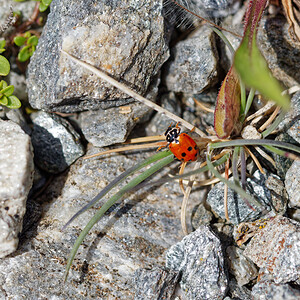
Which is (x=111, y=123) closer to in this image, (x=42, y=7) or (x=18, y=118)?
(x=18, y=118)

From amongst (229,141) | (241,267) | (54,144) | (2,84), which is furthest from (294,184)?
(2,84)

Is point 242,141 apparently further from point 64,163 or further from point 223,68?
point 64,163

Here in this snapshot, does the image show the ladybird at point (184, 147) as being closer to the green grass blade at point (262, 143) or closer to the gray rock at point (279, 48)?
the green grass blade at point (262, 143)

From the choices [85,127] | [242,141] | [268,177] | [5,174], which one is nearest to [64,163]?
[85,127]

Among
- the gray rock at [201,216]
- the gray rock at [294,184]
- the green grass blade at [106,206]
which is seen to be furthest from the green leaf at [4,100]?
the gray rock at [294,184]

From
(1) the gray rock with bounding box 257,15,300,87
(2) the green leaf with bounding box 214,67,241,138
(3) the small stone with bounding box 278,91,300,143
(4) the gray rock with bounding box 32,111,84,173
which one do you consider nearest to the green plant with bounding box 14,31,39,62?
(4) the gray rock with bounding box 32,111,84,173

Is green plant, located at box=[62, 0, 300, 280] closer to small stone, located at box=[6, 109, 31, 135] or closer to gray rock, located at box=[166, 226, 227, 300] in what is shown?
gray rock, located at box=[166, 226, 227, 300]
